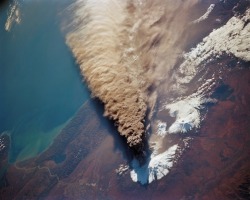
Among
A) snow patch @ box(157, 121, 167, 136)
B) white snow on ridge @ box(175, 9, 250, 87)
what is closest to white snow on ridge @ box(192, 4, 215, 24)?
white snow on ridge @ box(175, 9, 250, 87)

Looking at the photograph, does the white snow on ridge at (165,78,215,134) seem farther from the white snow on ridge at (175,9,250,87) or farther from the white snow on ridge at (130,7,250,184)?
the white snow on ridge at (175,9,250,87)

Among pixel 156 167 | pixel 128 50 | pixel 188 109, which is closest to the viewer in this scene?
pixel 156 167

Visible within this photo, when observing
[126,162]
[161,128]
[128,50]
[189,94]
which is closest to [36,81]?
[128,50]

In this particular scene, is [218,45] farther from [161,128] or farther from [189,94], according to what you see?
[161,128]

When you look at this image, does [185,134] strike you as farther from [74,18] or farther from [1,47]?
[1,47]

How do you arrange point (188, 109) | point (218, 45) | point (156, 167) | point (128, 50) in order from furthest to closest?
point (128, 50) < point (218, 45) < point (188, 109) < point (156, 167)

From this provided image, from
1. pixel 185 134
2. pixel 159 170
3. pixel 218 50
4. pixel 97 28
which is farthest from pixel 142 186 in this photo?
pixel 97 28

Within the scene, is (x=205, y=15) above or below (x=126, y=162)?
above
